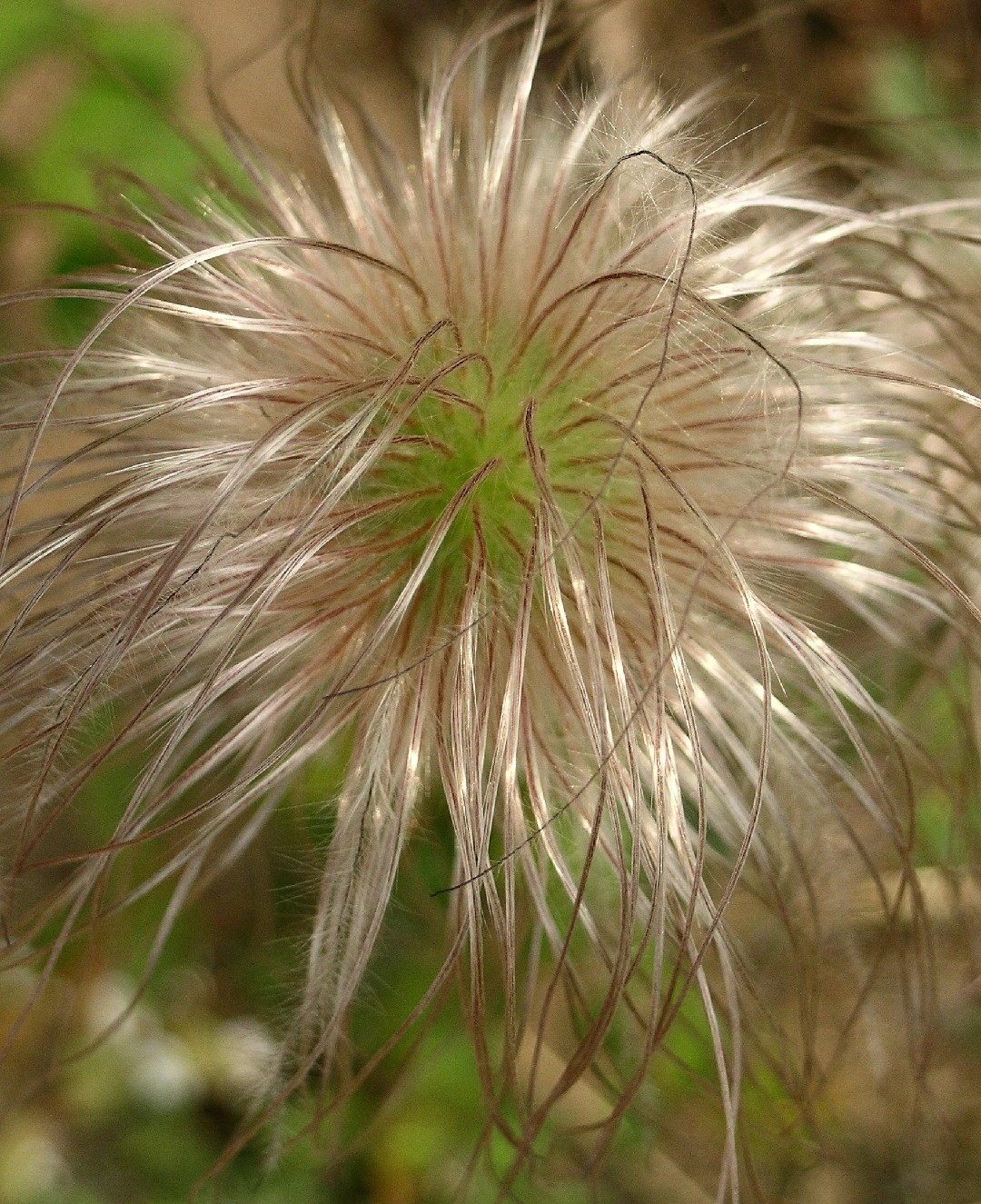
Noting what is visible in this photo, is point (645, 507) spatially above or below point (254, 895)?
above

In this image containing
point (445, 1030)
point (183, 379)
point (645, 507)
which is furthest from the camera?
point (445, 1030)

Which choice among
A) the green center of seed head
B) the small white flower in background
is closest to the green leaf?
the small white flower in background

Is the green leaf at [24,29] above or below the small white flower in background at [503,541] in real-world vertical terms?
above

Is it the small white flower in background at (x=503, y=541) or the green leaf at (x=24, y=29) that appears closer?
the small white flower in background at (x=503, y=541)

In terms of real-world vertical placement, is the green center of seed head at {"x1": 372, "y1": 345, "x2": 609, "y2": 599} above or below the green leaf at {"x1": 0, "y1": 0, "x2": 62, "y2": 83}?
below

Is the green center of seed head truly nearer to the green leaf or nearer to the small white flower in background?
the small white flower in background

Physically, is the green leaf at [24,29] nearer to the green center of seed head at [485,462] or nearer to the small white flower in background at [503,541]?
the small white flower in background at [503,541]

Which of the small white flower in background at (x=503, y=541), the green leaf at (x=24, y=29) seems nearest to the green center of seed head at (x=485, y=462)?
the small white flower in background at (x=503, y=541)

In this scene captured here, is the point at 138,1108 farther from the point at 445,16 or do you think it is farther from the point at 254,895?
the point at 445,16

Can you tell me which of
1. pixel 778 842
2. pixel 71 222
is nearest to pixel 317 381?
pixel 778 842
